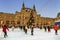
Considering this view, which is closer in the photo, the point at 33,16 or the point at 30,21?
the point at 30,21

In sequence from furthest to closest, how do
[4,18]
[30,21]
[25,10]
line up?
[25,10]
[4,18]
[30,21]

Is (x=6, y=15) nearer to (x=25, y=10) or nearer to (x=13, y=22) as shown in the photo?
(x=13, y=22)

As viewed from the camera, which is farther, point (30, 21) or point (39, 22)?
point (39, 22)

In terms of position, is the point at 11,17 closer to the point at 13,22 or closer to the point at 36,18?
the point at 13,22

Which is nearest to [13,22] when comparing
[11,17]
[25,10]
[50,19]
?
[11,17]

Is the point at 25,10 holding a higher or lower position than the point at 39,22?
higher

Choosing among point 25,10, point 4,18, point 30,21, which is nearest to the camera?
point 30,21

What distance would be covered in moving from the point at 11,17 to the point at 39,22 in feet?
45.9

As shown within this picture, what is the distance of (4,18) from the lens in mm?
82812

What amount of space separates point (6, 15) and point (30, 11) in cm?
1197

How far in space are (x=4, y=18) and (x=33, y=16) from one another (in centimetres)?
1397

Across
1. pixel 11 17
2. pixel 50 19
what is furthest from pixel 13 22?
pixel 50 19

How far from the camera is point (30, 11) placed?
8731 cm

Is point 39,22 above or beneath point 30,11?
beneath
